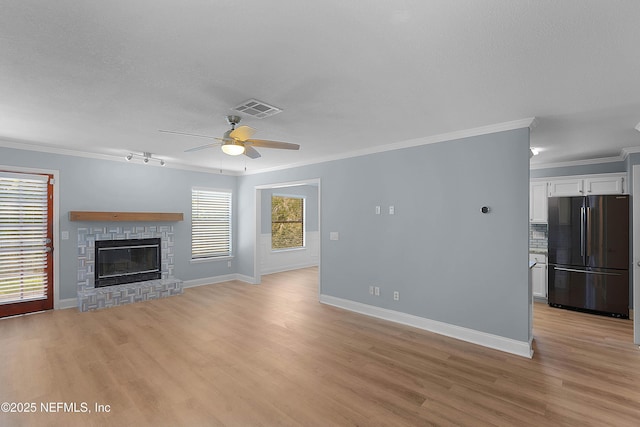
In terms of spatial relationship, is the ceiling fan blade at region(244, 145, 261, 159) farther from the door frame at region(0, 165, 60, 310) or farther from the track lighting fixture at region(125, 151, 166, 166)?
the door frame at region(0, 165, 60, 310)

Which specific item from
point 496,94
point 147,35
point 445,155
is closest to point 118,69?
point 147,35

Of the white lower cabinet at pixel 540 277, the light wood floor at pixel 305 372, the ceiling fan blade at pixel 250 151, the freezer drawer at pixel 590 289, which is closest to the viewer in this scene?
the light wood floor at pixel 305 372

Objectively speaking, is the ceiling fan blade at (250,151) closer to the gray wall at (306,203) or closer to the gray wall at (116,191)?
the gray wall at (116,191)

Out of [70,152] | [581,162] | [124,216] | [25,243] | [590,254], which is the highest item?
[70,152]

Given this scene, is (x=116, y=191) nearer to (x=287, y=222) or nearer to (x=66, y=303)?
(x=66, y=303)

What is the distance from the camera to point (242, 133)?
115 inches

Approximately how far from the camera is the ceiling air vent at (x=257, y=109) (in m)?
2.89

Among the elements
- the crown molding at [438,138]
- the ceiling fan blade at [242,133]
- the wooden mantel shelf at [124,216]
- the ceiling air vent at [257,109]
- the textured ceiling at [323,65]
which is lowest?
the wooden mantel shelf at [124,216]

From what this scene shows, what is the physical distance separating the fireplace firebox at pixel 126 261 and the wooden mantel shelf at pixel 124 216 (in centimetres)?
47

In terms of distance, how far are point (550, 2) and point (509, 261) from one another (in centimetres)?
273

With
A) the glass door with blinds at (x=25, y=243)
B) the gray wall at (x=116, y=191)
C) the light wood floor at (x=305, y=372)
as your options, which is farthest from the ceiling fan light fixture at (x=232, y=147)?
the glass door with blinds at (x=25, y=243)

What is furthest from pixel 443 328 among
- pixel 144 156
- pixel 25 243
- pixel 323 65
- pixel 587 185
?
pixel 25 243

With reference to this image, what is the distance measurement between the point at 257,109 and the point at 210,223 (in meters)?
4.65

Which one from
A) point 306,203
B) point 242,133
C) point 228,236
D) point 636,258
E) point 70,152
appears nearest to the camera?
point 242,133
